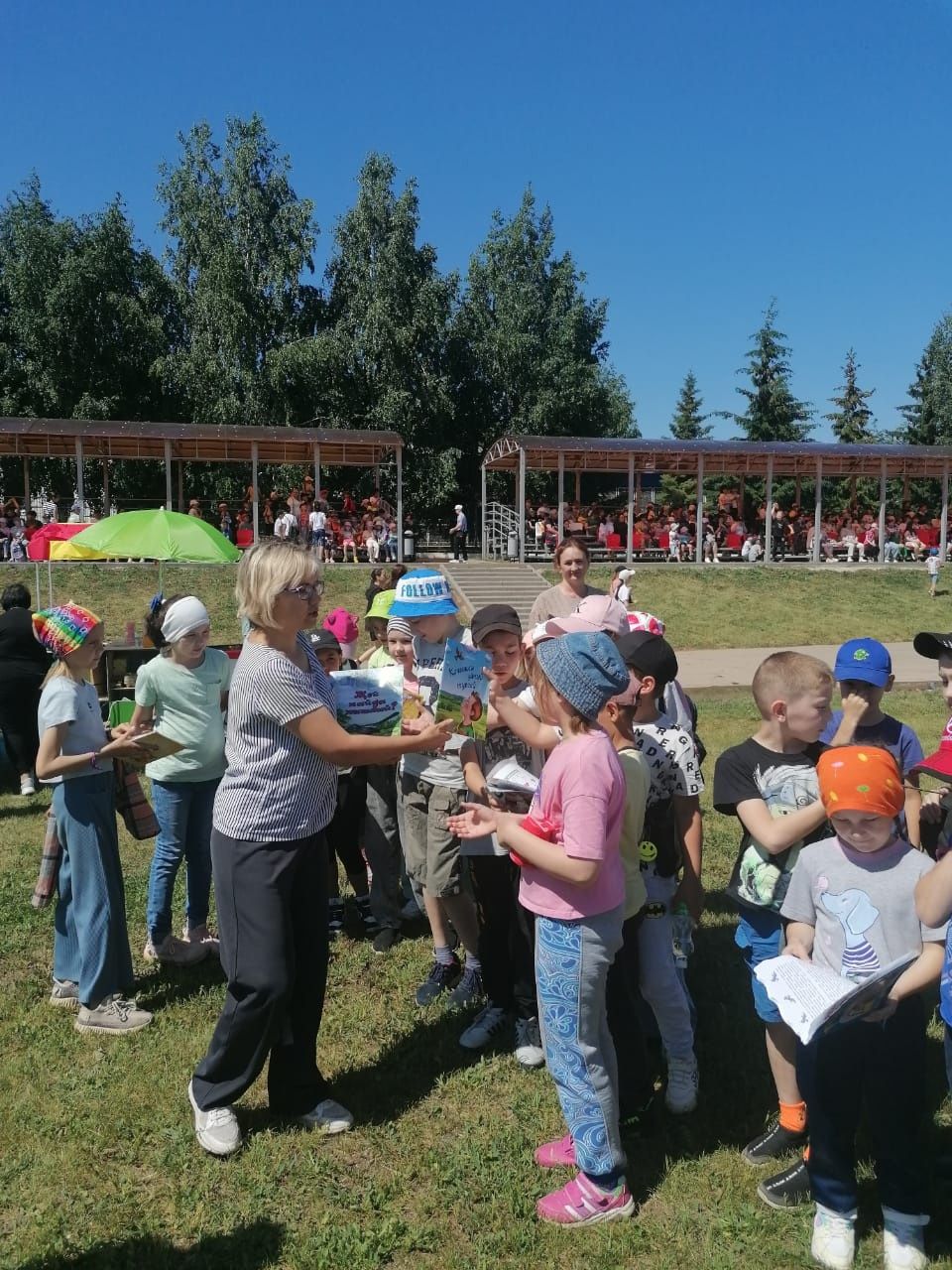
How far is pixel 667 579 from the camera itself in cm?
2433

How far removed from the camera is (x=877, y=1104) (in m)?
2.47

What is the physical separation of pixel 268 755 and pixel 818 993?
178 cm

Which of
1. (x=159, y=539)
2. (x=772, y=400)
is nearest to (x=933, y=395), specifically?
(x=772, y=400)

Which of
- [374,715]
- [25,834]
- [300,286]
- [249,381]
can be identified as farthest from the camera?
[300,286]

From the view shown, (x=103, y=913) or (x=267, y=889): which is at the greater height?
(x=267, y=889)

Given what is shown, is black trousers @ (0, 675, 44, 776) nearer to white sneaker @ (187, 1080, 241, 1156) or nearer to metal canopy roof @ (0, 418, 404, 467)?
white sneaker @ (187, 1080, 241, 1156)

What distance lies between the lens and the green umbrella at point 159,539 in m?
9.70

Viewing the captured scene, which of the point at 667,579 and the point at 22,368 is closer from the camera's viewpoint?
the point at 667,579

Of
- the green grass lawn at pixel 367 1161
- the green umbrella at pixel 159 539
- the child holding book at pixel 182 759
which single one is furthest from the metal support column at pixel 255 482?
the green grass lawn at pixel 367 1161

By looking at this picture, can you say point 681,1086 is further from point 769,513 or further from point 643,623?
point 769,513

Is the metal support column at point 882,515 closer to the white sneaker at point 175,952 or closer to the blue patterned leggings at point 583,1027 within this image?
the white sneaker at point 175,952

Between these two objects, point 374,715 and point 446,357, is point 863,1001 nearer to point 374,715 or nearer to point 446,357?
point 374,715

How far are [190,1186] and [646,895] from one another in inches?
68.9

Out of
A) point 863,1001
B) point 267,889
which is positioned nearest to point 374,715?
point 267,889
